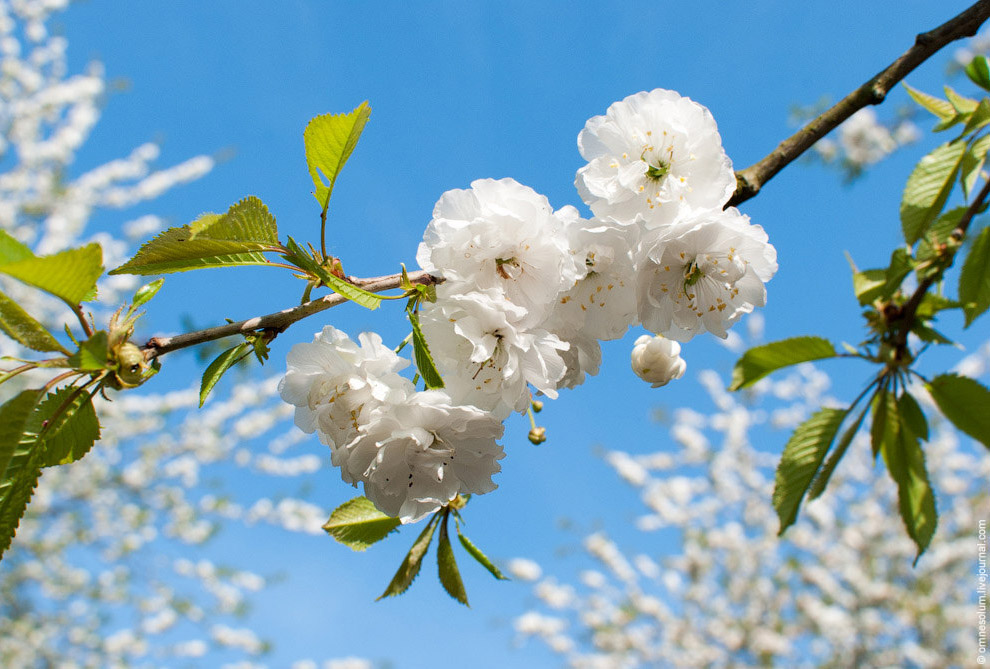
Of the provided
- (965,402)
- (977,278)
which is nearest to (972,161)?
(977,278)

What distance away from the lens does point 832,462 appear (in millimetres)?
1362

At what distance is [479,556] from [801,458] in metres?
0.68

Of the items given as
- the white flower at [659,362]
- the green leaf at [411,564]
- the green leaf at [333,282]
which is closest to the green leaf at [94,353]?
the green leaf at [333,282]

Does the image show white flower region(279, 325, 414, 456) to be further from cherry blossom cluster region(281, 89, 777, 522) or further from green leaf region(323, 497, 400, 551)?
green leaf region(323, 497, 400, 551)

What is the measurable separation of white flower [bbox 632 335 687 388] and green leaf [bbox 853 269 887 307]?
343mm

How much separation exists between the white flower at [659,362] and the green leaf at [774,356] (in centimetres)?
11

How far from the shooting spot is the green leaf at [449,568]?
1348 millimetres

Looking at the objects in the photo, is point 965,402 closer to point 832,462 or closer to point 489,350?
point 832,462

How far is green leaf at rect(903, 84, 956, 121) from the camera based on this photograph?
4.45 ft

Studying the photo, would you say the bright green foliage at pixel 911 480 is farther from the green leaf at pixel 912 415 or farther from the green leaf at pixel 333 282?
the green leaf at pixel 333 282

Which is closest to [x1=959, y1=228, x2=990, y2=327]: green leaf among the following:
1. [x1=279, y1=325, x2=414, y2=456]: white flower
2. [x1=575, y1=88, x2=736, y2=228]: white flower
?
[x1=575, y1=88, x2=736, y2=228]: white flower

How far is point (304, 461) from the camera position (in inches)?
421

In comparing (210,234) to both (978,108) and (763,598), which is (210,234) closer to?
(978,108)

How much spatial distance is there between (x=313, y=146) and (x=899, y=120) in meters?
3.73
